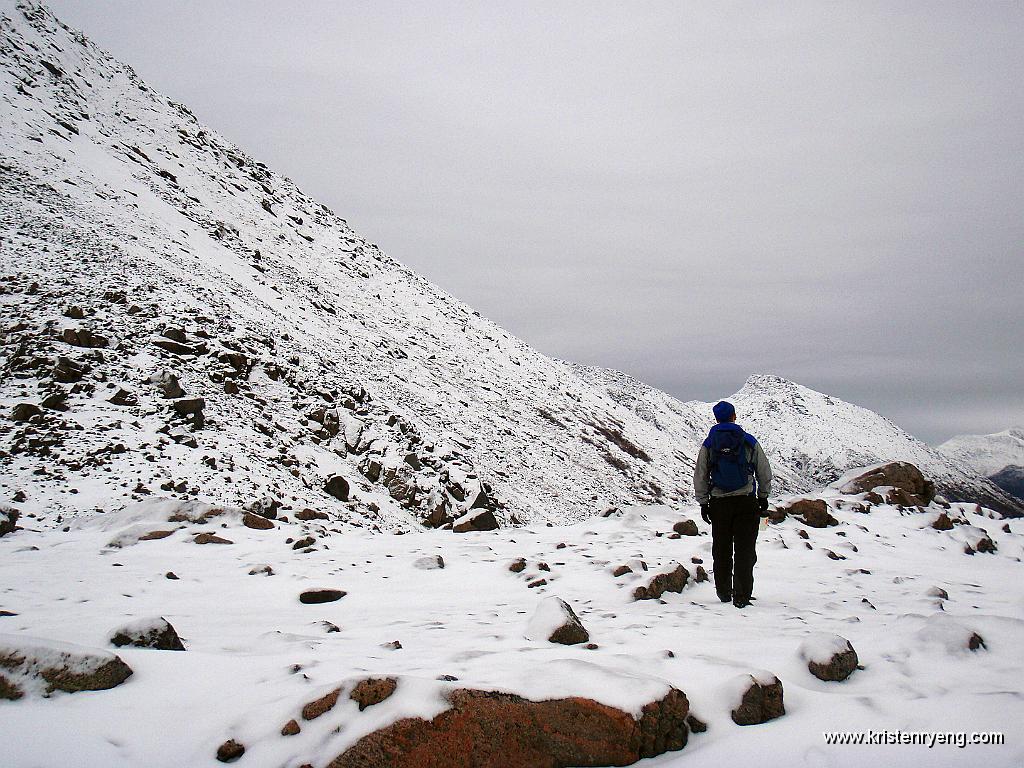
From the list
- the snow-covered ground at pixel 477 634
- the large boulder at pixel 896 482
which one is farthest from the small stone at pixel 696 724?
the large boulder at pixel 896 482

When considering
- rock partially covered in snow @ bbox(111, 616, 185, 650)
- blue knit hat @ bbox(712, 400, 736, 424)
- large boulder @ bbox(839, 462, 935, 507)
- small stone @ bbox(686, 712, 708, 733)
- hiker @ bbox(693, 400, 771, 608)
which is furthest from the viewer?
large boulder @ bbox(839, 462, 935, 507)

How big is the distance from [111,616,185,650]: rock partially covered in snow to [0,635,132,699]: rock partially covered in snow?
0.70m

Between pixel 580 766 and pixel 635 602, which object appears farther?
pixel 635 602

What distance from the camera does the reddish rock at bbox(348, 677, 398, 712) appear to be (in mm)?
2828

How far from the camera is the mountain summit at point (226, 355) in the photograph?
41.7ft

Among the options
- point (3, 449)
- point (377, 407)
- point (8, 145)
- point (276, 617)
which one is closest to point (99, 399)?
point (3, 449)

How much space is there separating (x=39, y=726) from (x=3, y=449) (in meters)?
11.6

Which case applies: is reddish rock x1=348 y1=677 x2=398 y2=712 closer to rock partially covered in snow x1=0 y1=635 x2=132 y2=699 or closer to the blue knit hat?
rock partially covered in snow x1=0 y1=635 x2=132 y2=699

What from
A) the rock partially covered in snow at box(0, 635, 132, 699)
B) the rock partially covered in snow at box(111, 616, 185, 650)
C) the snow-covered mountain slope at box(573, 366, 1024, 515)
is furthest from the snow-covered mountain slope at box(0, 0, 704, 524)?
the snow-covered mountain slope at box(573, 366, 1024, 515)

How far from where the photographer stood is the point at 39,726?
8.66 ft

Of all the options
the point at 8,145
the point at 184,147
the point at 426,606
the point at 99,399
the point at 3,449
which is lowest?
the point at 426,606

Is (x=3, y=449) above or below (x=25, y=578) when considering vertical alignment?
Answer: above

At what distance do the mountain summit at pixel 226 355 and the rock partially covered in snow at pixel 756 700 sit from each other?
29.7ft

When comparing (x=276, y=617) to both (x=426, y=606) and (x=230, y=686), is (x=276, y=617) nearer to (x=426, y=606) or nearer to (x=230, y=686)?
(x=426, y=606)
